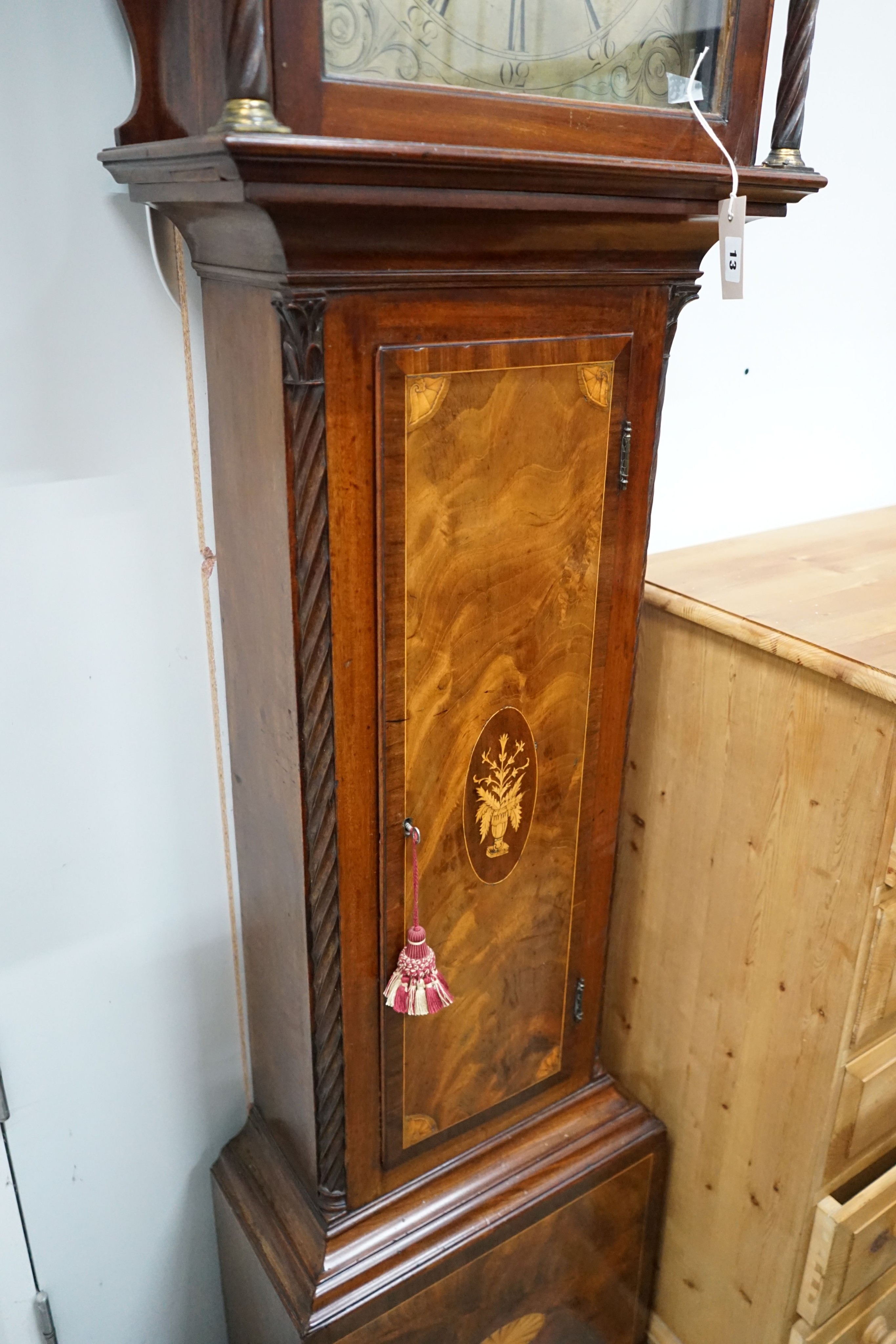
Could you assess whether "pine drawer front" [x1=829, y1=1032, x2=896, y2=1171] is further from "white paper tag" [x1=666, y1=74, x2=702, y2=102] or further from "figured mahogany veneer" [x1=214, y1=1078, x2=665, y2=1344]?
"white paper tag" [x1=666, y1=74, x2=702, y2=102]

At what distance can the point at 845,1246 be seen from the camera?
44.8 inches

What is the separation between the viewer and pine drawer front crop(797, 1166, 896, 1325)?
1.12 meters

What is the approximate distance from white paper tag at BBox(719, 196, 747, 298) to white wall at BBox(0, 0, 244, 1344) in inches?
20.2

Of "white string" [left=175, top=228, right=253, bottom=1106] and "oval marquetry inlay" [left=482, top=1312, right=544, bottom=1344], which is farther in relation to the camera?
"oval marquetry inlay" [left=482, top=1312, right=544, bottom=1344]

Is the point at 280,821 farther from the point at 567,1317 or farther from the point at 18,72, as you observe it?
the point at 567,1317

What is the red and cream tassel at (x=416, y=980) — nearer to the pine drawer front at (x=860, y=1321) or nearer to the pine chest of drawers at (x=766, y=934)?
the pine chest of drawers at (x=766, y=934)

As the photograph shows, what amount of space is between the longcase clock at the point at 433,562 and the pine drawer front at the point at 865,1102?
260 mm

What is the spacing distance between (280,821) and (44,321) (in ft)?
1.69

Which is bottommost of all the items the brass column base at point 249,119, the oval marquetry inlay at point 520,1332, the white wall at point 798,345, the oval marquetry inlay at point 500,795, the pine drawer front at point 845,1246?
the oval marquetry inlay at point 520,1332

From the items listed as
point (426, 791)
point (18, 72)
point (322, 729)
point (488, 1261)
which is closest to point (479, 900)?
point (426, 791)

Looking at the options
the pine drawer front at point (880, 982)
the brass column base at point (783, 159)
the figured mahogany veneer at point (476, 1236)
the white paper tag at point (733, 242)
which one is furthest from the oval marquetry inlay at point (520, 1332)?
the brass column base at point (783, 159)

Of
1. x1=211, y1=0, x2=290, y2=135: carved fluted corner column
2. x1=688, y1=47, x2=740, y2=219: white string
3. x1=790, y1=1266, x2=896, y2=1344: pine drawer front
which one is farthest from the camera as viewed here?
x1=790, y1=1266, x2=896, y2=1344: pine drawer front

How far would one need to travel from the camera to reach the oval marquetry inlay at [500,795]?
39.6 inches

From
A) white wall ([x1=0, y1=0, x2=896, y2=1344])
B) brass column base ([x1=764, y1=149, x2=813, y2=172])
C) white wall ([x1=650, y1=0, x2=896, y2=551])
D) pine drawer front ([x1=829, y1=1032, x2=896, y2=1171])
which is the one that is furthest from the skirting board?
brass column base ([x1=764, y1=149, x2=813, y2=172])
